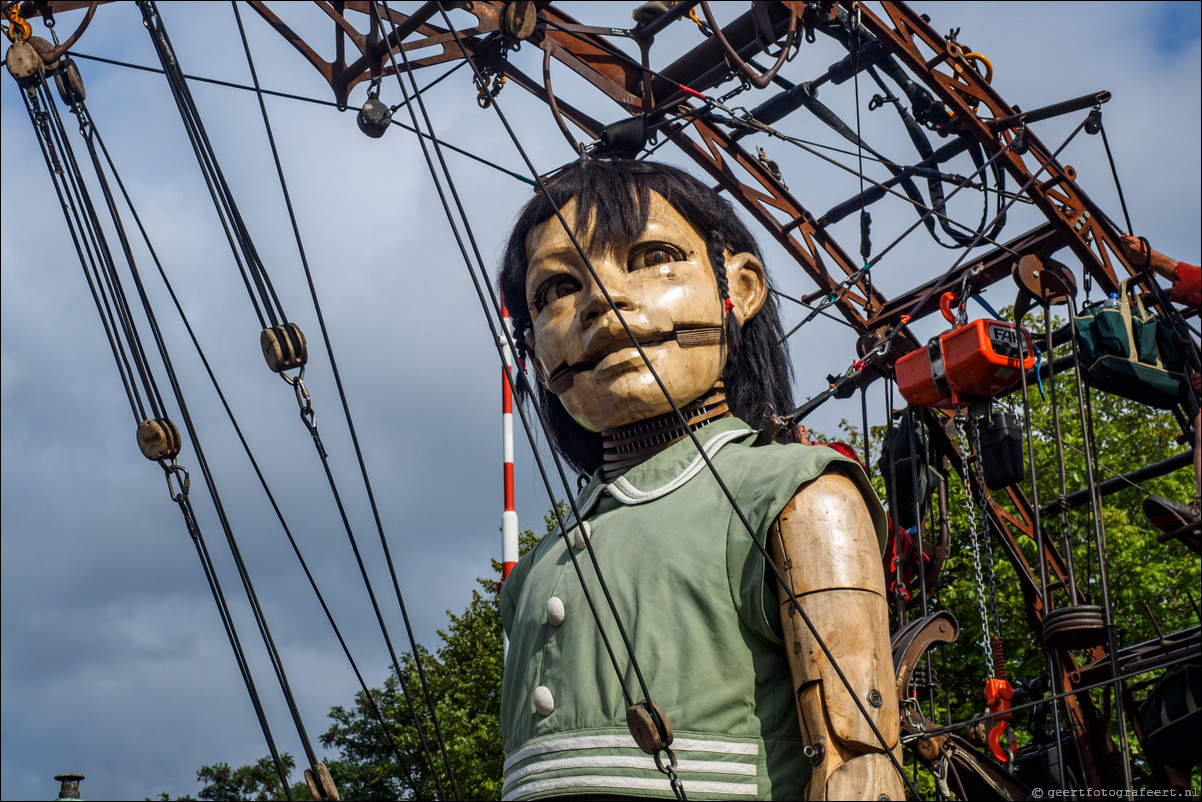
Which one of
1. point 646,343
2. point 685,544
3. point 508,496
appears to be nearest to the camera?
point 685,544

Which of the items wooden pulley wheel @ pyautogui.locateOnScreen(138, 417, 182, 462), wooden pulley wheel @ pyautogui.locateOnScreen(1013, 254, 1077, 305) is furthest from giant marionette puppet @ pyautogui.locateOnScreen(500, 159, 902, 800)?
wooden pulley wheel @ pyautogui.locateOnScreen(1013, 254, 1077, 305)

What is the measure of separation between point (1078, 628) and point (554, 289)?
2749 mm

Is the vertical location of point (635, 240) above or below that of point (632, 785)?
above

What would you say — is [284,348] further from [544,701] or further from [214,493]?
[544,701]

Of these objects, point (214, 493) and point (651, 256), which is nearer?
point (214, 493)

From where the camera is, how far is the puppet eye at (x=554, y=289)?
277cm

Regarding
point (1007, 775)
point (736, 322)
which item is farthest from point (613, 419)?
point (1007, 775)

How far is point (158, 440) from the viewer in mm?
2514

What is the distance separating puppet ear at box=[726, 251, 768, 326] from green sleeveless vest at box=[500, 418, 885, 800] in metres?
0.42

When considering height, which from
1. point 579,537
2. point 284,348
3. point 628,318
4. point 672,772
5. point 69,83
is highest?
point 69,83

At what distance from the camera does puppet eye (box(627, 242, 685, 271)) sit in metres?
2.72

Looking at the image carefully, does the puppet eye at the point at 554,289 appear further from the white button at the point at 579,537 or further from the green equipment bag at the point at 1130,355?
the green equipment bag at the point at 1130,355

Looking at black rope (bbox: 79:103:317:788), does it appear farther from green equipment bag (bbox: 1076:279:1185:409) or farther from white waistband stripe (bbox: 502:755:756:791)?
green equipment bag (bbox: 1076:279:1185:409)

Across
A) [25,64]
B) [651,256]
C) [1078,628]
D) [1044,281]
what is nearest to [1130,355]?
[1044,281]
